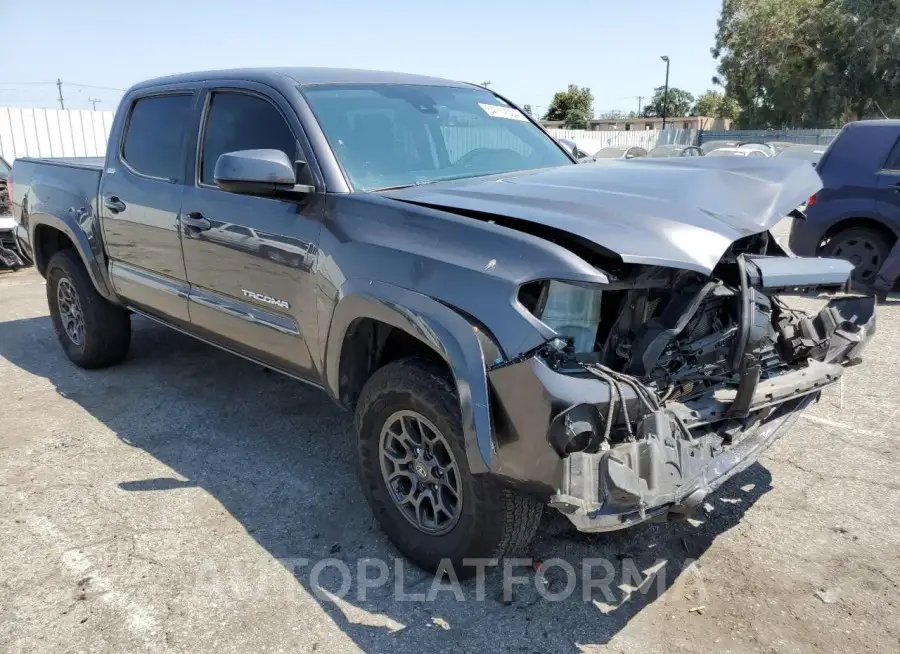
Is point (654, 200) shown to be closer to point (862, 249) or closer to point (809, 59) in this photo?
point (862, 249)

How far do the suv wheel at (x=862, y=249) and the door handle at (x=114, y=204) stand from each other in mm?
6790

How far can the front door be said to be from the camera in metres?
3.27

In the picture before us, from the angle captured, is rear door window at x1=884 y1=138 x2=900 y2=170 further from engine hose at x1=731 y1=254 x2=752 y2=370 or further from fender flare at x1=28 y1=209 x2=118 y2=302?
fender flare at x1=28 y1=209 x2=118 y2=302

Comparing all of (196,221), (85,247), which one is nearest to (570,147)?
(196,221)

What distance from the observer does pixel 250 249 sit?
11.5ft

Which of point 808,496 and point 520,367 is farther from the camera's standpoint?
point 808,496

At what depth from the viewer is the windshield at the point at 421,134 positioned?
335 cm

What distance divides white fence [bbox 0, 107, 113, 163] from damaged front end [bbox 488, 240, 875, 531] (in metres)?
11.8

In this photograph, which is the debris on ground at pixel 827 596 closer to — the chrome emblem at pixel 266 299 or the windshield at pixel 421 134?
the windshield at pixel 421 134

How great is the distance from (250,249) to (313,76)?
96cm

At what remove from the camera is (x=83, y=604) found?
2809 mm

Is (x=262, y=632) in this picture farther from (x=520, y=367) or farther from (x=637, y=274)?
(x=637, y=274)

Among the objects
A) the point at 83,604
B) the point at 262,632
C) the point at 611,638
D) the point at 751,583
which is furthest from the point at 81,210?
the point at 751,583

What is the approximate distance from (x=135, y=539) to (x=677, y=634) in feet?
7.69
